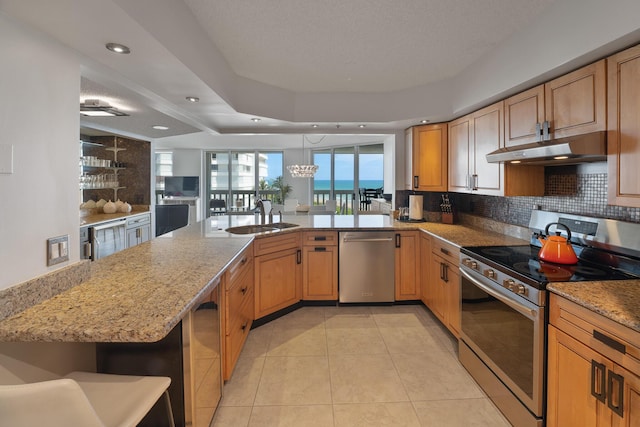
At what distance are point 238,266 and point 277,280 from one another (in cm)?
96

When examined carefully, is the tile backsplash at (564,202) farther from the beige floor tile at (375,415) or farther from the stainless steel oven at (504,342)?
the beige floor tile at (375,415)

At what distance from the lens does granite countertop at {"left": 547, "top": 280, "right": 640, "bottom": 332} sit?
1.28 meters

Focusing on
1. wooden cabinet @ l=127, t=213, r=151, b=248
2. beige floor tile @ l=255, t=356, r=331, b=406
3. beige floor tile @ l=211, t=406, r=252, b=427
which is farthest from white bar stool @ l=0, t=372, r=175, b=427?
wooden cabinet @ l=127, t=213, r=151, b=248

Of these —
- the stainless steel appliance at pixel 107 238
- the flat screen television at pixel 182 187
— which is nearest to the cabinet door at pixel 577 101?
the stainless steel appliance at pixel 107 238

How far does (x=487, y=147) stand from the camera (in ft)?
9.66

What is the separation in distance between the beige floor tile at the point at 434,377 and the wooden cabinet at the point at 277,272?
1.23 metres

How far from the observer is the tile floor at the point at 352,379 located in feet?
6.50

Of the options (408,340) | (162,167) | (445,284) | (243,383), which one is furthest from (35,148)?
(162,167)

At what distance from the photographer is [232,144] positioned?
8.71 m

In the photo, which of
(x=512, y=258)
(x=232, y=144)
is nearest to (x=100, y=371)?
(x=512, y=258)

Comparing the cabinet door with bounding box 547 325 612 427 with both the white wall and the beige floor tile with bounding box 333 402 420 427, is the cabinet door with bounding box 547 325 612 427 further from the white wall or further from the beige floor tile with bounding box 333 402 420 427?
the white wall

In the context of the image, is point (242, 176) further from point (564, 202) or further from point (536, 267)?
point (536, 267)

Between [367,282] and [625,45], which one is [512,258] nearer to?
[625,45]

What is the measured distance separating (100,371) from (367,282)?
2.62 metres
